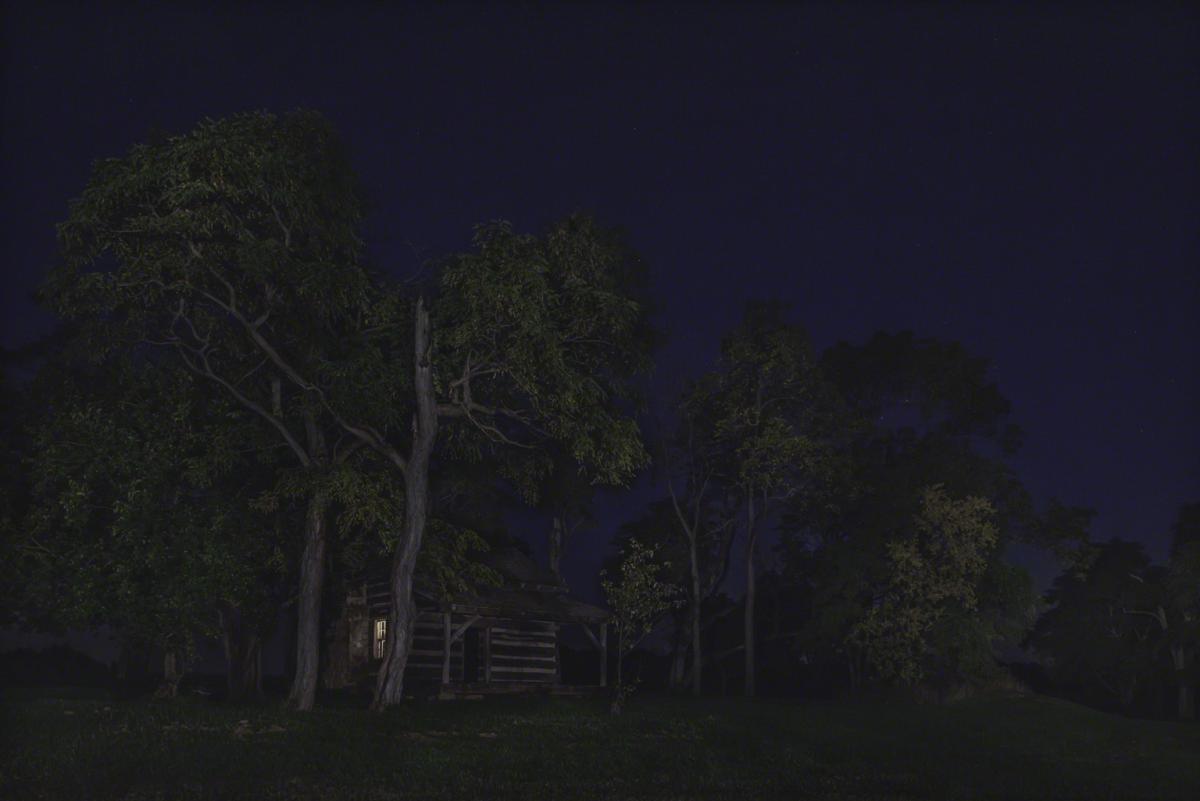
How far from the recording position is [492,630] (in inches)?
1848

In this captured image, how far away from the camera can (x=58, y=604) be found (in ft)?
104

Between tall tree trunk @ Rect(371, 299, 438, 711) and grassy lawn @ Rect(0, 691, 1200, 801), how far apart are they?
7.69 feet

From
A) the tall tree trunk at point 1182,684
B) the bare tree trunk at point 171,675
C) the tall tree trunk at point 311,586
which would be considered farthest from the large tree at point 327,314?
the tall tree trunk at point 1182,684

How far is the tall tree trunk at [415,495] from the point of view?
3142 cm

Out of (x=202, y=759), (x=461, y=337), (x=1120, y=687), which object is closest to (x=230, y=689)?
(x=461, y=337)

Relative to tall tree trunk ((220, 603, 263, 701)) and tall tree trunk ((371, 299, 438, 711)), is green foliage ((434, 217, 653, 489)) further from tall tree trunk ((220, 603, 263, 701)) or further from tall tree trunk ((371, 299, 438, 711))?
tall tree trunk ((220, 603, 263, 701))

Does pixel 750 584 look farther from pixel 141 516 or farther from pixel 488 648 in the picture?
pixel 141 516

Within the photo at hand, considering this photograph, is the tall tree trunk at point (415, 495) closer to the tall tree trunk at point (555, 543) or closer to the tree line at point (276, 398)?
the tree line at point (276, 398)

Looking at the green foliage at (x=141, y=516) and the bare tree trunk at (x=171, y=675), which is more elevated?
the green foliage at (x=141, y=516)

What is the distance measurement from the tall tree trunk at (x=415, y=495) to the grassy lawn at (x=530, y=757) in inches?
92.3

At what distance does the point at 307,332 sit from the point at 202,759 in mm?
15178

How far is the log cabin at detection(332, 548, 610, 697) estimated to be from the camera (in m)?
44.6

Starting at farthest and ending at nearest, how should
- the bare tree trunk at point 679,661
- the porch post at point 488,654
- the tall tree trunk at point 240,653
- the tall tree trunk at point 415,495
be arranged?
1. the bare tree trunk at point 679,661
2. the porch post at point 488,654
3. the tall tree trunk at point 240,653
4. the tall tree trunk at point 415,495

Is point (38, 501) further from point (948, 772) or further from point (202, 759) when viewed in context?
point (948, 772)
